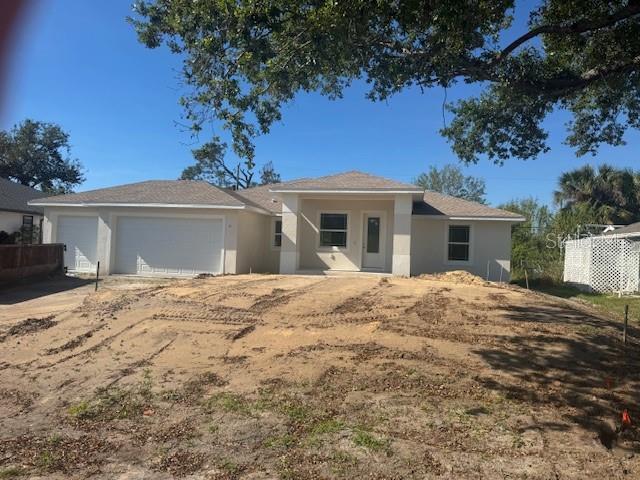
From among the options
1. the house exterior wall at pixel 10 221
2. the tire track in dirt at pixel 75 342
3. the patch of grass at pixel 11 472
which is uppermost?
the house exterior wall at pixel 10 221

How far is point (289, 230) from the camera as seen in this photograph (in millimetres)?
18047

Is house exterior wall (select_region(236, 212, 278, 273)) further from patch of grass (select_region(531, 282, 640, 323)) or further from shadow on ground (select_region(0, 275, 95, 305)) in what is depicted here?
patch of grass (select_region(531, 282, 640, 323))

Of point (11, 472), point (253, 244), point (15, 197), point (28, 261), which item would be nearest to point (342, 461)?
point (11, 472)

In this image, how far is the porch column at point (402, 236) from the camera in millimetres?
17219

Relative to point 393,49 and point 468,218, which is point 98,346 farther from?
point 468,218

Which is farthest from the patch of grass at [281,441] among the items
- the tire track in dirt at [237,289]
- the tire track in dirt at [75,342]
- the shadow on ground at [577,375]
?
the tire track in dirt at [237,289]

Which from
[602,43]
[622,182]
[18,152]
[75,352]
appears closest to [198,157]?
[75,352]

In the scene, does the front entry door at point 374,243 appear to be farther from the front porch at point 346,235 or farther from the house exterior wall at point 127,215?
the house exterior wall at point 127,215

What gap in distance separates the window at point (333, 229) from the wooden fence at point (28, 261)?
30.5ft

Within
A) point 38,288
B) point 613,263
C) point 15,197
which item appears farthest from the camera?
point 15,197

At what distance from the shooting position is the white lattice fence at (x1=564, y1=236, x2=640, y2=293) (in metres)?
18.4

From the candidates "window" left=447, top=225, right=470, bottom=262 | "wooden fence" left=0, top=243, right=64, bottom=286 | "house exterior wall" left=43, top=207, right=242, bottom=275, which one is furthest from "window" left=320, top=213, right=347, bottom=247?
"wooden fence" left=0, top=243, right=64, bottom=286

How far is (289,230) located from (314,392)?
40.8 ft

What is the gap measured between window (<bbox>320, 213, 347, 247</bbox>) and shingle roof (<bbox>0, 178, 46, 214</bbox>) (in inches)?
641
